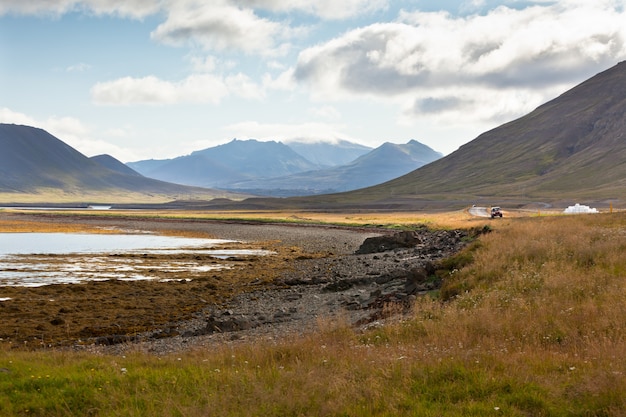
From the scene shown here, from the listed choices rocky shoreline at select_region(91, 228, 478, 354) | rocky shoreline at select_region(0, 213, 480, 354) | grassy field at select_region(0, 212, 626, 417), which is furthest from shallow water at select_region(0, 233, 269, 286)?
grassy field at select_region(0, 212, 626, 417)

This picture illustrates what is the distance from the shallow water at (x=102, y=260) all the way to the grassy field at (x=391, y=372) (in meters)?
22.9

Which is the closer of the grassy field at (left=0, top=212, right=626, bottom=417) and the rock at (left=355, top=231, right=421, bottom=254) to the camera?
the grassy field at (left=0, top=212, right=626, bottom=417)

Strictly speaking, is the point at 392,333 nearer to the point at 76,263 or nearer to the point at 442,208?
the point at 76,263

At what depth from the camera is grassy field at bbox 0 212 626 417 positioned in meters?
9.67

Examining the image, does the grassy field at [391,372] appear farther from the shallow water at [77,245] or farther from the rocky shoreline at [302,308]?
the shallow water at [77,245]

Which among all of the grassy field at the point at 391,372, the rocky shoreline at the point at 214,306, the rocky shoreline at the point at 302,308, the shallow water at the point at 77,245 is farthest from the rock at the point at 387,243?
the grassy field at the point at 391,372

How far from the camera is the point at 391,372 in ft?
36.4

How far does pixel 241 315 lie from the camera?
2380 centimetres

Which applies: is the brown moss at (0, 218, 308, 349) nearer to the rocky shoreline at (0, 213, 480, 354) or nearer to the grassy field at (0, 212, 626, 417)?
the rocky shoreline at (0, 213, 480, 354)

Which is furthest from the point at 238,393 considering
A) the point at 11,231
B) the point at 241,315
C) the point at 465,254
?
the point at 11,231

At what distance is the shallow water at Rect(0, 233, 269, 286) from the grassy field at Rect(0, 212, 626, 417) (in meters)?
22.9

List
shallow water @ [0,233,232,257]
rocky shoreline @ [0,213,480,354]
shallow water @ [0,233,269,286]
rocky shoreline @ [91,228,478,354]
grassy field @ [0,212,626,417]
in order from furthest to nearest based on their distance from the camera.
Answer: shallow water @ [0,233,232,257]
shallow water @ [0,233,269,286]
rocky shoreline @ [0,213,480,354]
rocky shoreline @ [91,228,478,354]
grassy field @ [0,212,626,417]

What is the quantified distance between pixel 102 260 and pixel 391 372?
135ft

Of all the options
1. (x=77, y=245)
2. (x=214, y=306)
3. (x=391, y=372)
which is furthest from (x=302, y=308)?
(x=77, y=245)
